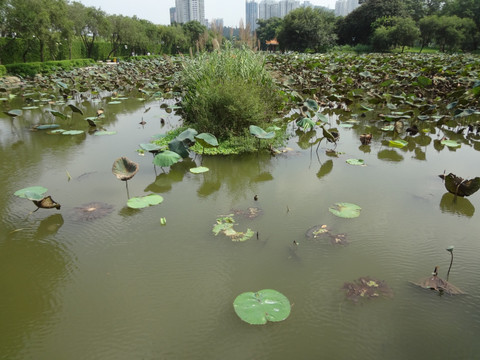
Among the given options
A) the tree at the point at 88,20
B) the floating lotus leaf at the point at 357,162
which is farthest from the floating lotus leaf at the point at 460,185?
the tree at the point at 88,20

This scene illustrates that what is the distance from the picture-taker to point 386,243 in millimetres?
2633

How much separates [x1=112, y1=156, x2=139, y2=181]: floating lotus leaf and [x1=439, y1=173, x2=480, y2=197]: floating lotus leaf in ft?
10.9

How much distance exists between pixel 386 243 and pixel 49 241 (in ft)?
9.47

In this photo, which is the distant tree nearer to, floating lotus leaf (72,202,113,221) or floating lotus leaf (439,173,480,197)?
floating lotus leaf (439,173,480,197)

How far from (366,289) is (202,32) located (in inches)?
1201

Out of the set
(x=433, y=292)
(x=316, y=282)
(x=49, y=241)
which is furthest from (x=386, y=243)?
(x=49, y=241)

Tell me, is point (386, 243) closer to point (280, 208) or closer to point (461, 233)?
point (461, 233)

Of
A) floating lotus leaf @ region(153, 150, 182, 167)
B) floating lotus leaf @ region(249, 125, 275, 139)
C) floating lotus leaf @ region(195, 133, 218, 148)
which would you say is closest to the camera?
floating lotus leaf @ region(153, 150, 182, 167)

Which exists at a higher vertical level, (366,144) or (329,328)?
(366,144)

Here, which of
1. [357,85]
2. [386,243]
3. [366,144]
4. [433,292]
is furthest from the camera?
[357,85]

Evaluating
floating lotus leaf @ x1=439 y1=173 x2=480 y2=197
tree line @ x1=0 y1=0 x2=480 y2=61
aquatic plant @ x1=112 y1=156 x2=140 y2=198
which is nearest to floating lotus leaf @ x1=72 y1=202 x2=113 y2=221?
aquatic plant @ x1=112 y1=156 x2=140 y2=198

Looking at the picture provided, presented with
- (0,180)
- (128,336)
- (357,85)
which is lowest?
(128,336)

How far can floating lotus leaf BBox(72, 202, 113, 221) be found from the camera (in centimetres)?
311

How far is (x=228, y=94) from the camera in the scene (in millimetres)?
5199
